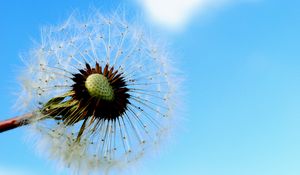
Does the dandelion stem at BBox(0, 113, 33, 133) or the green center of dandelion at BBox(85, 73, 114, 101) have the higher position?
the green center of dandelion at BBox(85, 73, 114, 101)

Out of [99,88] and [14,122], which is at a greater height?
[99,88]

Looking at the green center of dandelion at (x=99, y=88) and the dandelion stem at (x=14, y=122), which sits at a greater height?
the green center of dandelion at (x=99, y=88)

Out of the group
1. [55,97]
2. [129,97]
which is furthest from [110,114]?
[55,97]

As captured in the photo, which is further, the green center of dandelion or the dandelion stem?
the green center of dandelion

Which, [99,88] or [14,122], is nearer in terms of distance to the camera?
[14,122]

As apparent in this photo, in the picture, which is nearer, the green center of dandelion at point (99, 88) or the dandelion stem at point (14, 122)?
the dandelion stem at point (14, 122)
